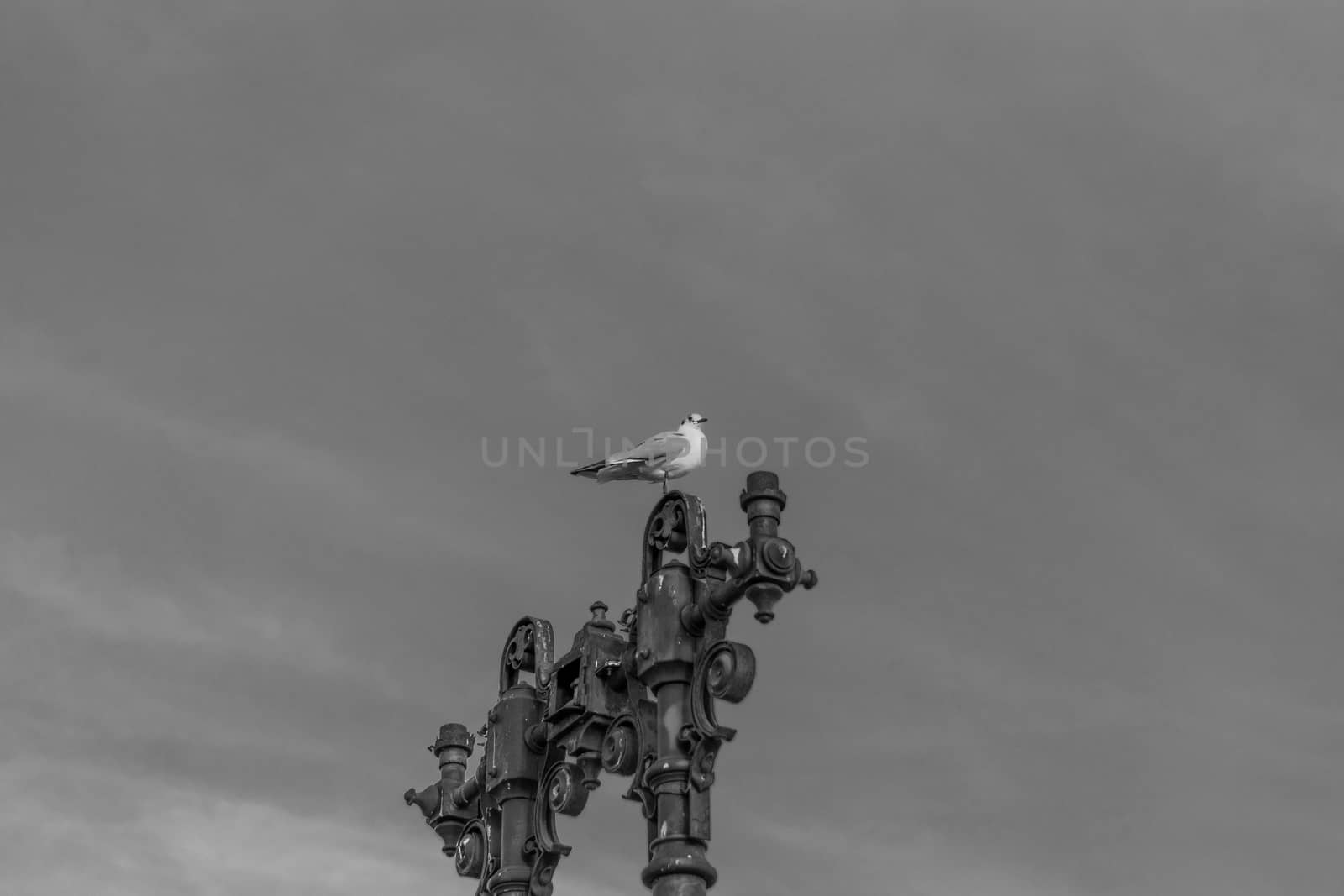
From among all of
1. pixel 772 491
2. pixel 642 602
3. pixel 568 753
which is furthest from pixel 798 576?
pixel 568 753

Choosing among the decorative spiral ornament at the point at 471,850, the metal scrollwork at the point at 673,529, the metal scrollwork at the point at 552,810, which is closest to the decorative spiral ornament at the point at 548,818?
the metal scrollwork at the point at 552,810

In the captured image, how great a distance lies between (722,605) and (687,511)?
0.84 meters

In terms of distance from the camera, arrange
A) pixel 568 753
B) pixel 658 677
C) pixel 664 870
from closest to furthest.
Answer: pixel 664 870 < pixel 658 677 < pixel 568 753

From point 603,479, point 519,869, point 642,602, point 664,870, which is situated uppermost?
point 603,479

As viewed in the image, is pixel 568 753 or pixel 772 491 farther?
pixel 568 753

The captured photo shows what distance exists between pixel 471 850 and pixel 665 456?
316 cm

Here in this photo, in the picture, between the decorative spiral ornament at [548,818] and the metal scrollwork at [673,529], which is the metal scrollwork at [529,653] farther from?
the metal scrollwork at [673,529]

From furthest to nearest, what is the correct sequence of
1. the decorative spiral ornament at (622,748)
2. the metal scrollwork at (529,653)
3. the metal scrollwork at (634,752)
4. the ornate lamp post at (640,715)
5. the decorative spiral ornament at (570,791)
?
the metal scrollwork at (529,653)
the decorative spiral ornament at (570,791)
the decorative spiral ornament at (622,748)
the metal scrollwork at (634,752)
the ornate lamp post at (640,715)

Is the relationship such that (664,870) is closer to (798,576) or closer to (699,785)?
(699,785)

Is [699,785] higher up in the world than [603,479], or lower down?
lower down

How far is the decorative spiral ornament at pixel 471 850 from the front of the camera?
13.3 metres

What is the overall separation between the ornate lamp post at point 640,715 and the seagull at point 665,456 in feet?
3.52

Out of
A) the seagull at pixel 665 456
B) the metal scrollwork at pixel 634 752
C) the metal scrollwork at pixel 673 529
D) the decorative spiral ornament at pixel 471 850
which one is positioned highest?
the seagull at pixel 665 456

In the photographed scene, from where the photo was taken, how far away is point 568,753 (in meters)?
12.0
